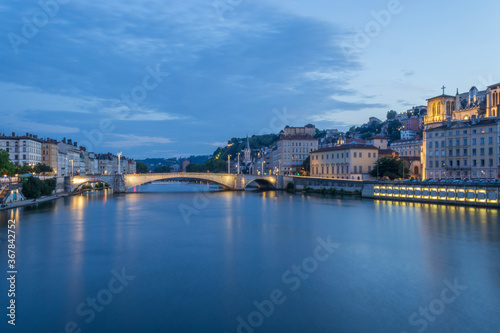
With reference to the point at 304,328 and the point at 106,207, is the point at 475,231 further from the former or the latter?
the point at 106,207

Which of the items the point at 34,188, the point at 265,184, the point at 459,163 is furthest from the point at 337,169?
the point at 34,188

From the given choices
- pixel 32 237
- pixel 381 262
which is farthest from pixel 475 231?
pixel 32 237

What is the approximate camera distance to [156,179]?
196ft

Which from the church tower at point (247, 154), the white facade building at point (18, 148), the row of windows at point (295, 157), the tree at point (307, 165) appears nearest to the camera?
the white facade building at point (18, 148)

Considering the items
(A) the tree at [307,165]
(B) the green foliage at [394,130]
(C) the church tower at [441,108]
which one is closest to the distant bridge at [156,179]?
(A) the tree at [307,165]

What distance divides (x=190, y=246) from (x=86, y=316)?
899 cm

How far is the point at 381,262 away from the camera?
663 inches

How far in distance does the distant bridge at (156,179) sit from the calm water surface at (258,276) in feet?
98.1

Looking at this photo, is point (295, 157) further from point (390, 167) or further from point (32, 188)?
point (32, 188)

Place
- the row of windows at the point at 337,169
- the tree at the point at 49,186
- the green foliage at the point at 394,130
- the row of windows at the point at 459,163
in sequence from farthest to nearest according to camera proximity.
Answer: the green foliage at the point at 394,130 → the row of windows at the point at 337,169 → the tree at the point at 49,186 → the row of windows at the point at 459,163

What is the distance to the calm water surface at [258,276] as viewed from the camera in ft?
36.0

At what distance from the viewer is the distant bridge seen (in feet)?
185

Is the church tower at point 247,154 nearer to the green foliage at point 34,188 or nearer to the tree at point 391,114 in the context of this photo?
the tree at point 391,114

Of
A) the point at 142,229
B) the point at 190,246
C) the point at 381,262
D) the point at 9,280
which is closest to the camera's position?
the point at 9,280
